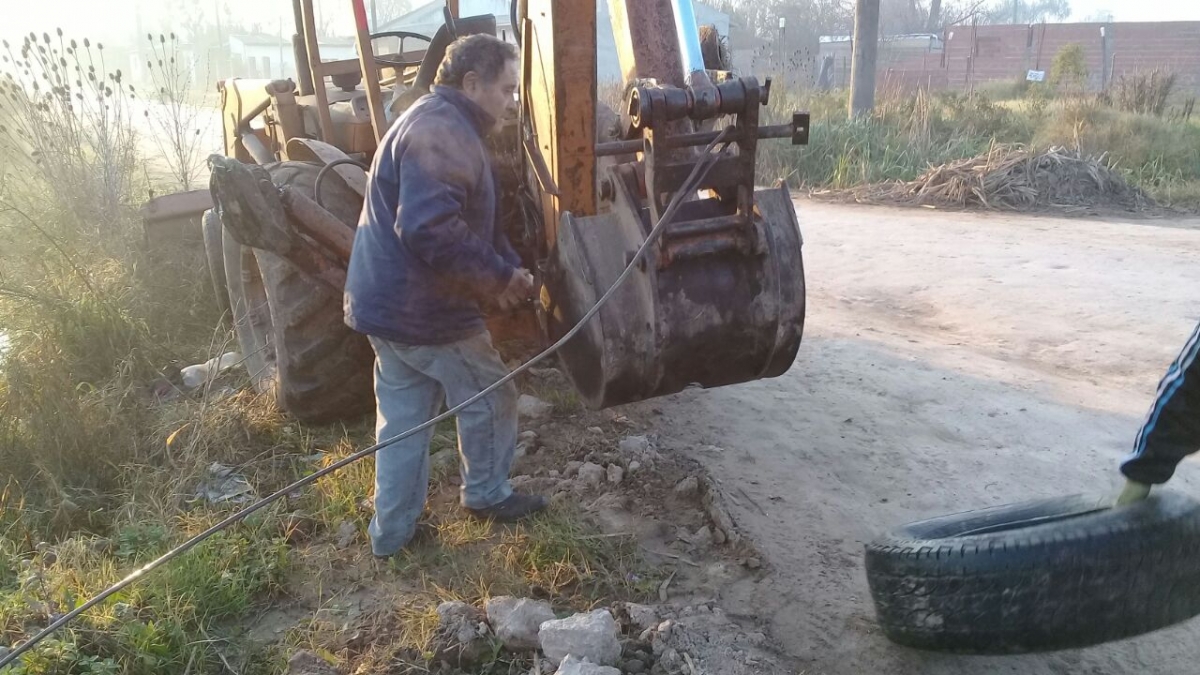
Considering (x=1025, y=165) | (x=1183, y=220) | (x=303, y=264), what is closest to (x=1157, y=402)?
(x=303, y=264)

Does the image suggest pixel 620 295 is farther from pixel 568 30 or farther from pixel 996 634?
pixel 996 634

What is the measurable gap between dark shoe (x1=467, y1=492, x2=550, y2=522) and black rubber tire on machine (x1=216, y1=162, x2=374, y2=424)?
2.97ft

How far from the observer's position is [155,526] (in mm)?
3791

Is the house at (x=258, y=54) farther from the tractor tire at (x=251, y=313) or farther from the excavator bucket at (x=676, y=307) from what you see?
the excavator bucket at (x=676, y=307)

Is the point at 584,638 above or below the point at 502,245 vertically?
below

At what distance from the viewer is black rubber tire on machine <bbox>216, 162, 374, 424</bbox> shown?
3.98 meters

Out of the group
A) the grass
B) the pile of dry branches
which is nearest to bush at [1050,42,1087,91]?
the grass

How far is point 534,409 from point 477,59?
184cm

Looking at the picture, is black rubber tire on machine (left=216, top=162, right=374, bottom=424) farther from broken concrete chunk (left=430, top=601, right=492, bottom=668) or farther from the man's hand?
broken concrete chunk (left=430, top=601, right=492, bottom=668)

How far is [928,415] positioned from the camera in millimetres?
4742

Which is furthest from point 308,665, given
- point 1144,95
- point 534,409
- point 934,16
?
point 934,16

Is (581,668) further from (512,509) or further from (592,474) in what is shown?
(592,474)

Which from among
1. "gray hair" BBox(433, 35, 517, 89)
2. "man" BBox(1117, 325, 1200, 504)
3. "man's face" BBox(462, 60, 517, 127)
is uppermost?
"gray hair" BBox(433, 35, 517, 89)

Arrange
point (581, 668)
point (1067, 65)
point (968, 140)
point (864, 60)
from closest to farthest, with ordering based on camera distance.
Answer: point (581, 668) < point (968, 140) < point (864, 60) < point (1067, 65)
